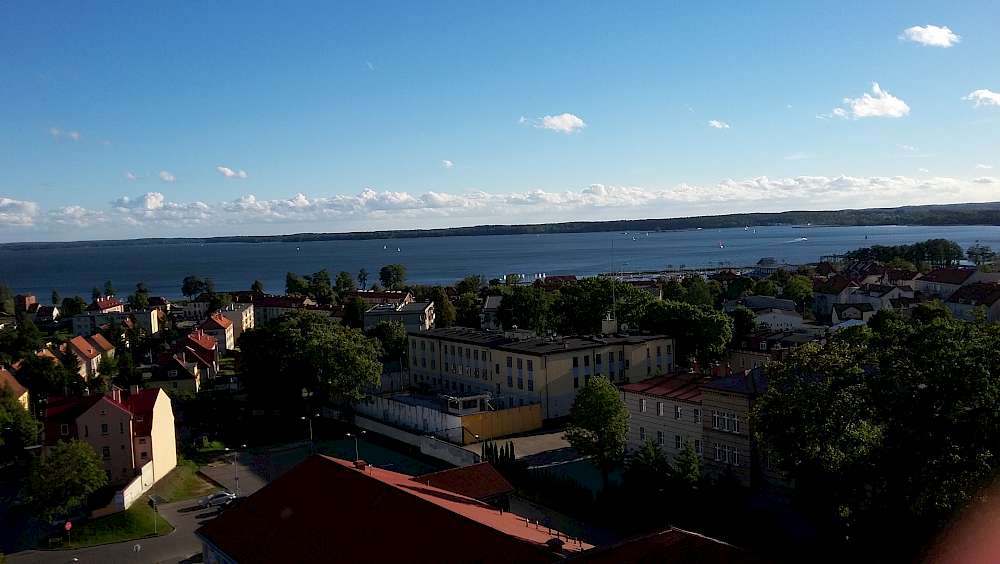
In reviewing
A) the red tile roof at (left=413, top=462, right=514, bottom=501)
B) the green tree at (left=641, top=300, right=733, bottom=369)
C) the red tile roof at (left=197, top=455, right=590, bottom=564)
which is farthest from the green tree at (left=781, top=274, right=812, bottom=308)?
the red tile roof at (left=197, top=455, right=590, bottom=564)

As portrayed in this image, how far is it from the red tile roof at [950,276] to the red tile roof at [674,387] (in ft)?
212

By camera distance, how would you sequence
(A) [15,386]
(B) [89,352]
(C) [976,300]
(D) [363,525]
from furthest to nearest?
(C) [976,300] → (B) [89,352] → (A) [15,386] → (D) [363,525]

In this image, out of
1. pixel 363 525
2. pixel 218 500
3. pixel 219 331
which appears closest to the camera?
pixel 363 525

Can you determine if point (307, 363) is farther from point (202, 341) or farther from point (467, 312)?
point (467, 312)

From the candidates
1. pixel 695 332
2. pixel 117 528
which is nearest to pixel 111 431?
pixel 117 528

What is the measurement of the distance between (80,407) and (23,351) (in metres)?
34.8

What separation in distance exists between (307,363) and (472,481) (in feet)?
71.6

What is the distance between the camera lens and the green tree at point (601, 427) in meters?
28.2

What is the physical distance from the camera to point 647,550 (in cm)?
1280

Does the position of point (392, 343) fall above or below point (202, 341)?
above

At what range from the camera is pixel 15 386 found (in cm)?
4725

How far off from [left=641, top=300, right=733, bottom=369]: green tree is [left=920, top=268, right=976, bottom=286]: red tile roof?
4952cm

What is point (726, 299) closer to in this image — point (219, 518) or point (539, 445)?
point (539, 445)

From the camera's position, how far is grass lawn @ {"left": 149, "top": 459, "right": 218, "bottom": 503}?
32906 millimetres
